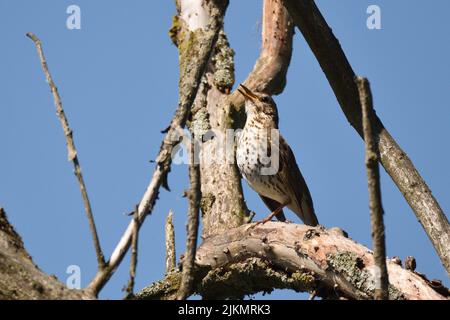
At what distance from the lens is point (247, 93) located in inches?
284

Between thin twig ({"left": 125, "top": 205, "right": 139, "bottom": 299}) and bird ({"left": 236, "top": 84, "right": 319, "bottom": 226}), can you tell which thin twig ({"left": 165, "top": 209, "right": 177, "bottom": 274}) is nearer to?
bird ({"left": 236, "top": 84, "right": 319, "bottom": 226})

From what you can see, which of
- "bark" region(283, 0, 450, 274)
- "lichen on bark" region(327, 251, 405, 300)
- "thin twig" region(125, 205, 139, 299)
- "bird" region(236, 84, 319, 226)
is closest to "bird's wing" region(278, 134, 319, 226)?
"bird" region(236, 84, 319, 226)

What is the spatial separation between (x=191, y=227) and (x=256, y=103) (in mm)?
4148

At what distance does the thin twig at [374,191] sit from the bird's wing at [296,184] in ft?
14.4

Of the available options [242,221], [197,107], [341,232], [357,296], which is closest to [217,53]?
[197,107]

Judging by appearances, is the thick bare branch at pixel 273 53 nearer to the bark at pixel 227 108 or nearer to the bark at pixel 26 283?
the bark at pixel 227 108

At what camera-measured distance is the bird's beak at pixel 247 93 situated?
715cm

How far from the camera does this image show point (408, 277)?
469cm

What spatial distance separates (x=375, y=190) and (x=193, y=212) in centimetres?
75

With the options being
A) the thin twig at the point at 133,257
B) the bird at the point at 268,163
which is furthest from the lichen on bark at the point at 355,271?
the thin twig at the point at 133,257

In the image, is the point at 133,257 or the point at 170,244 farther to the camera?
the point at 170,244

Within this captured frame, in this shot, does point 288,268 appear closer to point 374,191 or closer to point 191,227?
point 191,227

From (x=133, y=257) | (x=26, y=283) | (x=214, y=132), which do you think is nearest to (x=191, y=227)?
(x=133, y=257)

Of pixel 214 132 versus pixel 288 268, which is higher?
pixel 214 132
